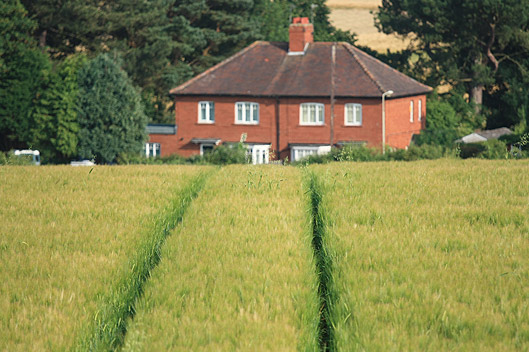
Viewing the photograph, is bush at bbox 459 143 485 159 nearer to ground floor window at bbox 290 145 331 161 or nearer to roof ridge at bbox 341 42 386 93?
roof ridge at bbox 341 42 386 93

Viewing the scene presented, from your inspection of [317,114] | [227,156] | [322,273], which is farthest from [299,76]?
[322,273]

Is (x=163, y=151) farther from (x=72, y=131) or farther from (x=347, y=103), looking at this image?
(x=347, y=103)

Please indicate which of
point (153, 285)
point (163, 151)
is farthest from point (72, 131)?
point (153, 285)

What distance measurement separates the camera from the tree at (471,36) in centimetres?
5847

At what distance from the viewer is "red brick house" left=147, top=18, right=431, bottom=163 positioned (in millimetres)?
52531

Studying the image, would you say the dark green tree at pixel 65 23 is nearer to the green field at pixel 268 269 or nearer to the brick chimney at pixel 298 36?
the brick chimney at pixel 298 36

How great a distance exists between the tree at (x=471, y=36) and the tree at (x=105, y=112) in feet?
87.3

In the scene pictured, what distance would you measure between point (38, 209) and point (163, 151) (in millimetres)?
46008

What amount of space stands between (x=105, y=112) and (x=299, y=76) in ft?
46.7

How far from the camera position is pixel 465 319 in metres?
6.96

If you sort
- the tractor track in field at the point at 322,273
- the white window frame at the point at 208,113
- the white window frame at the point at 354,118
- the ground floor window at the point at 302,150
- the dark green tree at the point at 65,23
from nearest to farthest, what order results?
the tractor track in field at the point at 322,273 → the white window frame at the point at 354,118 → the dark green tree at the point at 65,23 → the ground floor window at the point at 302,150 → the white window frame at the point at 208,113

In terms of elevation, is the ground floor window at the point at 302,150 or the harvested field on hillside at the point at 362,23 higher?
the harvested field on hillside at the point at 362,23

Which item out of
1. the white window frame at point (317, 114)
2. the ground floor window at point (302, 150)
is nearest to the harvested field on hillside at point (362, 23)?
the white window frame at point (317, 114)

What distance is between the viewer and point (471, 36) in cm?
6050
